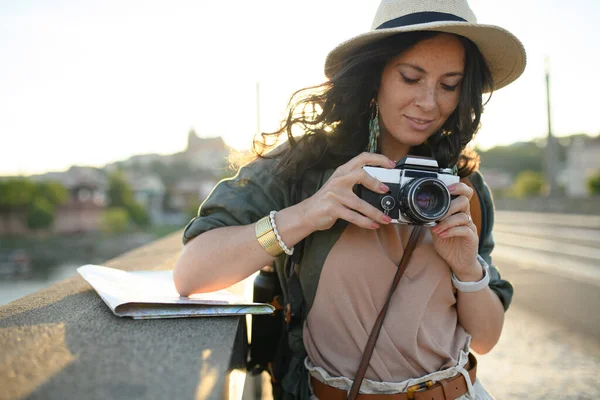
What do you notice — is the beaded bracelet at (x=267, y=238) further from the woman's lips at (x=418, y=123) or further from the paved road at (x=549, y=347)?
the paved road at (x=549, y=347)

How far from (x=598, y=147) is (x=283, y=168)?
5972cm

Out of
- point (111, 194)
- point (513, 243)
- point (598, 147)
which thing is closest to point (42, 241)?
point (111, 194)

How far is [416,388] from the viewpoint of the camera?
128 cm

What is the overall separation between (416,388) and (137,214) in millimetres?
68345

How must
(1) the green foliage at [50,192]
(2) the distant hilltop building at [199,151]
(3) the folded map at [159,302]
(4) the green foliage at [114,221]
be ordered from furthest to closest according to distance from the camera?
(2) the distant hilltop building at [199,151], (4) the green foliage at [114,221], (1) the green foliage at [50,192], (3) the folded map at [159,302]

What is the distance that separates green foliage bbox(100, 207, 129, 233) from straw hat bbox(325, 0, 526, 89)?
61.9m

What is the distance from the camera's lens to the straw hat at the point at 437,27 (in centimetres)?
141

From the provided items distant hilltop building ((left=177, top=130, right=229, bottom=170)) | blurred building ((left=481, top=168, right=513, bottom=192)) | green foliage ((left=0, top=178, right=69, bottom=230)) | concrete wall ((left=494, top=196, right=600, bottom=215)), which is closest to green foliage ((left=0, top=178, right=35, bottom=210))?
green foliage ((left=0, top=178, right=69, bottom=230))

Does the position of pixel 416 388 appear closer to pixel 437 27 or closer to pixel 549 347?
pixel 437 27

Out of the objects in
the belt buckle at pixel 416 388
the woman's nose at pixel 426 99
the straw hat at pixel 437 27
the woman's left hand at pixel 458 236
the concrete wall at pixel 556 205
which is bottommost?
the concrete wall at pixel 556 205

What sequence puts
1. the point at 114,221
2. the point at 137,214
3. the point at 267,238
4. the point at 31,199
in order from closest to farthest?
the point at 267,238, the point at 31,199, the point at 114,221, the point at 137,214

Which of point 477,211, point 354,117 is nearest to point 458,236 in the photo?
→ point 477,211

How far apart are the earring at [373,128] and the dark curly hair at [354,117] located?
0.05 feet

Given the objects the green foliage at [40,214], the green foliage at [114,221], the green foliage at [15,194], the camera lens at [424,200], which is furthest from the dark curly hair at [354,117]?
the green foliage at [114,221]
